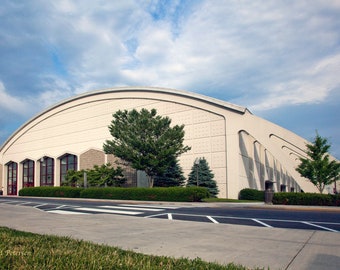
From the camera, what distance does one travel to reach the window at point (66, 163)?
42.2 metres

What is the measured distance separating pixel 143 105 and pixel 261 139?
14099 mm

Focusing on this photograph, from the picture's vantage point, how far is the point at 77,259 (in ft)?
15.4

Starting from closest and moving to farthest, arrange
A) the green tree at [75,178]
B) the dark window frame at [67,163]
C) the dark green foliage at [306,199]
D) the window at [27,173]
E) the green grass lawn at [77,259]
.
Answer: the green grass lawn at [77,259] → the dark green foliage at [306,199] → the green tree at [75,178] → the dark window frame at [67,163] → the window at [27,173]

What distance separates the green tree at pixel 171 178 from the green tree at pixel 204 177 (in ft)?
4.05

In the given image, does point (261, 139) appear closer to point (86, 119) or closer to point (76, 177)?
point (76, 177)

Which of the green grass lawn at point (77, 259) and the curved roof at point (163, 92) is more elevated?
the curved roof at point (163, 92)

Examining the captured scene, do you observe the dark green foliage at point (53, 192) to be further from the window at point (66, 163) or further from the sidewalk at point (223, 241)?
the sidewalk at point (223, 241)

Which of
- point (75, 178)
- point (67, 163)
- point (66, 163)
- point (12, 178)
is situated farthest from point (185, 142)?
point (12, 178)

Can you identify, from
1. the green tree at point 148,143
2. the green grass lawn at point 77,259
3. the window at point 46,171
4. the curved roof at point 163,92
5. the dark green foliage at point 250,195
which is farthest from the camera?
the window at point 46,171

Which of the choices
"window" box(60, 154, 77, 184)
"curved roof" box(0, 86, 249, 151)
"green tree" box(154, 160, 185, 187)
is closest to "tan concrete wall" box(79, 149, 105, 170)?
"window" box(60, 154, 77, 184)

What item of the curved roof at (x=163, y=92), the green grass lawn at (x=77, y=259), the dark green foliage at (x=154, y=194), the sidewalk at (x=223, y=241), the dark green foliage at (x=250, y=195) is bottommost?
the dark green foliage at (x=250, y=195)

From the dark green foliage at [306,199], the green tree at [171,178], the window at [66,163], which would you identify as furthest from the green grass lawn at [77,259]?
the window at [66,163]

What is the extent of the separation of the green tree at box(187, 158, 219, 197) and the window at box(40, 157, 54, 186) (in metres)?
23.1

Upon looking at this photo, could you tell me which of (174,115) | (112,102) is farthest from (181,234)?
(112,102)
